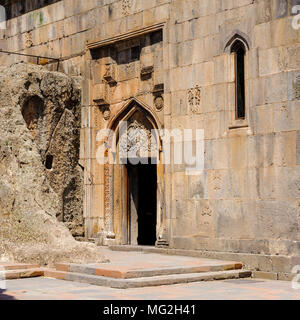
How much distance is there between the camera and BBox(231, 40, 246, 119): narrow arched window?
11.2 m

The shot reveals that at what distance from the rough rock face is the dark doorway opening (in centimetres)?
118

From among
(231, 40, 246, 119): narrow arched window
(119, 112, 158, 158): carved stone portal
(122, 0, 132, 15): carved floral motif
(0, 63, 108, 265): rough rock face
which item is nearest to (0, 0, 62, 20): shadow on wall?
(0, 63, 108, 265): rough rock face

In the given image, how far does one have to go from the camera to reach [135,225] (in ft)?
45.6

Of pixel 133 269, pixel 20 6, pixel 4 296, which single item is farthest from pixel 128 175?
pixel 4 296

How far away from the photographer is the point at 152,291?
8484 mm

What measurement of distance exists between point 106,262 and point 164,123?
3290mm

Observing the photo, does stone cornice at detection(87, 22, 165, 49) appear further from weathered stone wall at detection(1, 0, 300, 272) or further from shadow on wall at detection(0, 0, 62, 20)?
shadow on wall at detection(0, 0, 62, 20)

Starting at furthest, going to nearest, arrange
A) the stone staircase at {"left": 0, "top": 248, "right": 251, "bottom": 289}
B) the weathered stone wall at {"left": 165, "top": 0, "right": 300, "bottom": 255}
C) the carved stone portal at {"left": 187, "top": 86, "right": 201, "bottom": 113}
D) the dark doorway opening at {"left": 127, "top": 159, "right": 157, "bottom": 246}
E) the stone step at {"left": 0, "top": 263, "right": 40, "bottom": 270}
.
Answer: the dark doorway opening at {"left": 127, "top": 159, "right": 157, "bottom": 246}
the carved stone portal at {"left": 187, "top": 86, "right": 201, "bottom": 113}
the weathered stone wall at {"left": 165, "top": 0, "right": 300, "bottom": 255}
the stone step at {"left": 0, "top": 263, "right": 40, "bottom": 270}
the stone staircase at {"left": 0, "top": 248, "right": 251, "bottom": 289}

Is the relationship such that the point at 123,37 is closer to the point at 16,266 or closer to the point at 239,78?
the point at 239,78

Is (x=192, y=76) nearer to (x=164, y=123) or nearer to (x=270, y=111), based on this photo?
(x=164, y=123)

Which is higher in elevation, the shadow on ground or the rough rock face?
the rough rock face

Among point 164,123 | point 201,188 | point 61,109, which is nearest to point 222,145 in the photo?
point 201,188

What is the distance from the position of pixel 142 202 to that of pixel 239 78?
4182mm

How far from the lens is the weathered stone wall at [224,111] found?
10.3m
